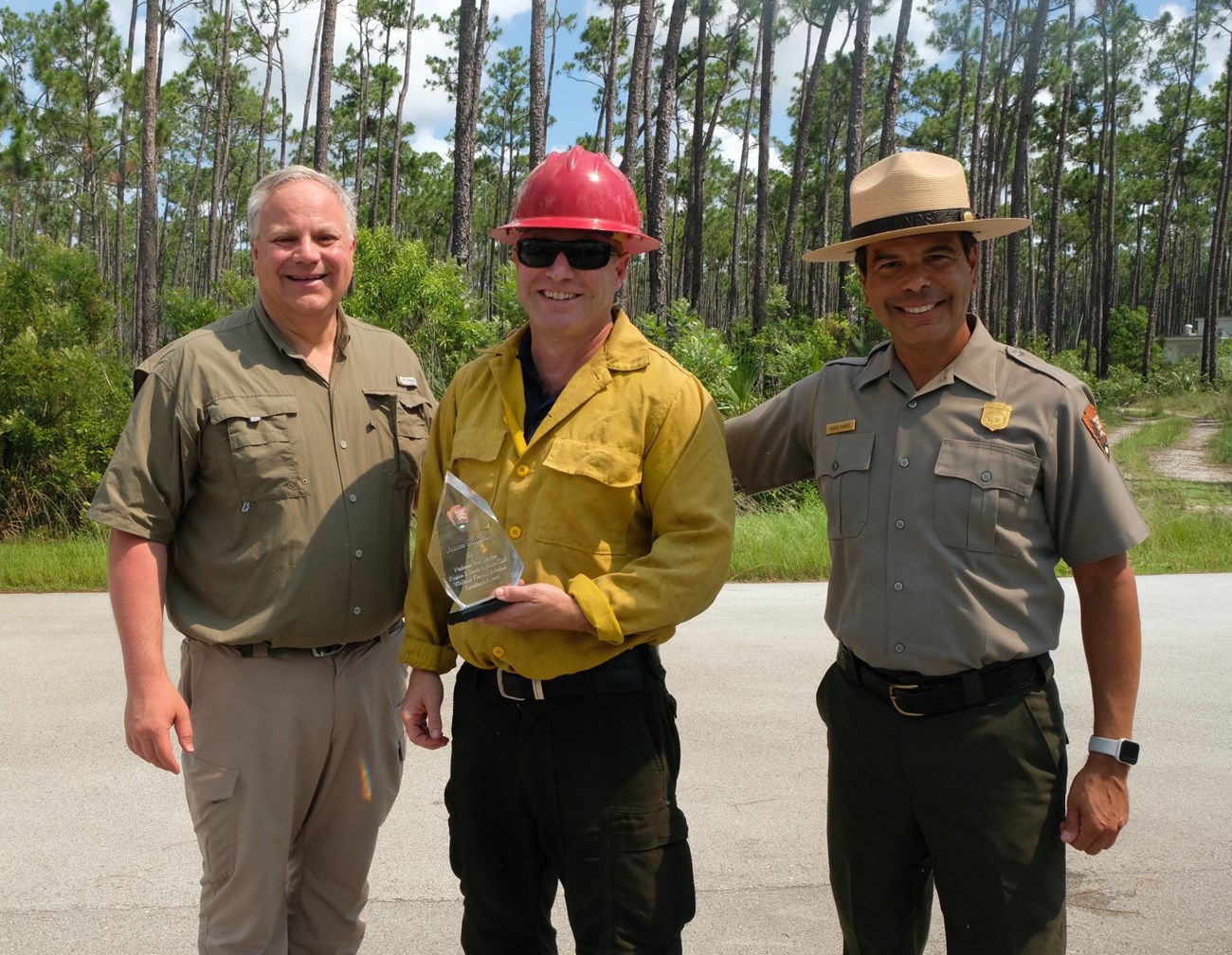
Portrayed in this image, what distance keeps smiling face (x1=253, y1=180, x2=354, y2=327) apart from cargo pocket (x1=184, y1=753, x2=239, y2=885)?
121 centimetres

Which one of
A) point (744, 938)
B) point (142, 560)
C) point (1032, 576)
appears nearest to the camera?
point (1032, 576)

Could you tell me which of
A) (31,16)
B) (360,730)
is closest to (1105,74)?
(31,16)

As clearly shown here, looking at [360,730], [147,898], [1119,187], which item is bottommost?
[147,898]

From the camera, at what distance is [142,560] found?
8.55ft

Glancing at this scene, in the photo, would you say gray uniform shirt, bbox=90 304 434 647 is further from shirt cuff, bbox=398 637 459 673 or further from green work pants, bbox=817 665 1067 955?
green work pants, bbox=817 665 1067 955

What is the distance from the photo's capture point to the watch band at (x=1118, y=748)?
231 centimetres

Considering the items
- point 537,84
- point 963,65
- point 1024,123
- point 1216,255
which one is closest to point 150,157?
point 537,84

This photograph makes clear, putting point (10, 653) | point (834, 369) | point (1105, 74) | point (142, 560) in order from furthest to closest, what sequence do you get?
point (1105, 74)
point (10, 653)
point (834, 369)
point (142, 560)

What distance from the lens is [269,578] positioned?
267 centimetres

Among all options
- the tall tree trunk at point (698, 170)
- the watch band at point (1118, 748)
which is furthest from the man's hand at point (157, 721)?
the tall tree trunk at point (698, 170)

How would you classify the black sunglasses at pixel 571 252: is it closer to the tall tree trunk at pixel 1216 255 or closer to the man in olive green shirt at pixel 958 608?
Answer: the man in olive green shirt at pixel 958 608

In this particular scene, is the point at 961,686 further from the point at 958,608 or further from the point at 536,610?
the point at 536,610

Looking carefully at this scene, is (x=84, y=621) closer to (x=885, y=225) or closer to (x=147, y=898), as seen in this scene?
(x=147, y=898)

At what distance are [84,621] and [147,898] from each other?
4.22 metres
